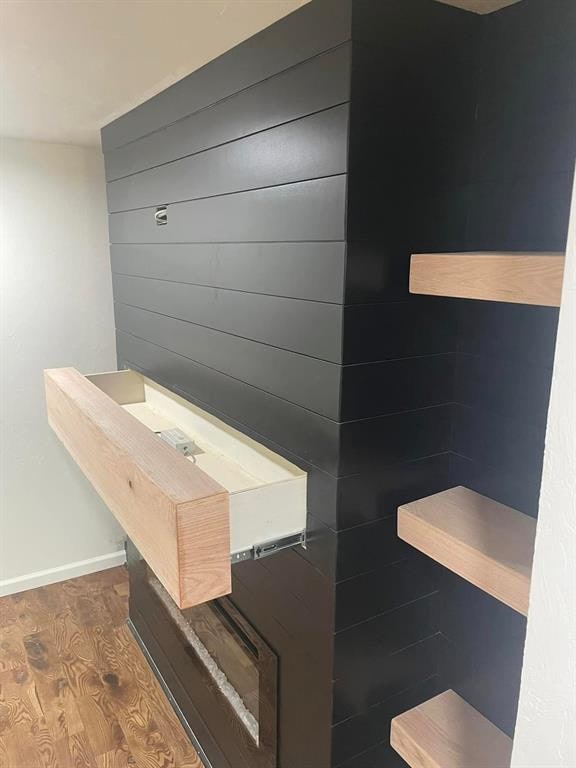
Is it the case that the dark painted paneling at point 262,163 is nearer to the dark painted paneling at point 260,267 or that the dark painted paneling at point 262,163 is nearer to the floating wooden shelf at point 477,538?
the dark painted paneling at point 260,267

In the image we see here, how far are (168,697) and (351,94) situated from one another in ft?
6.92

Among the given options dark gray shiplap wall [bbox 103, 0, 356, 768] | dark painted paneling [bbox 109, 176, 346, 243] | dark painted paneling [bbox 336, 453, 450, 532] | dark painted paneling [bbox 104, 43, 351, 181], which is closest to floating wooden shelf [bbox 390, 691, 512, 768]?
dark gray shiplap wall [bbox 103, 0, 356, 768]

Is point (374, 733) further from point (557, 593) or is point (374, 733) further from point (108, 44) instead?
point (108, 44)

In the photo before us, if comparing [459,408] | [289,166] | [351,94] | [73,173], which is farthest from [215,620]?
[73,173]

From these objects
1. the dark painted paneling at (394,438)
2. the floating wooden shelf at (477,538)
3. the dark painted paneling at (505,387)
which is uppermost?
the dark painted paneling at (505,387)

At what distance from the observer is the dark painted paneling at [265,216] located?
1032 millimetres

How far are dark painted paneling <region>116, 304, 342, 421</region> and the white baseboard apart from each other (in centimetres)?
158

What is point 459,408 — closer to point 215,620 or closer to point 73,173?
point 215,620

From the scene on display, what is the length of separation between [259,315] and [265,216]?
0.68 feet

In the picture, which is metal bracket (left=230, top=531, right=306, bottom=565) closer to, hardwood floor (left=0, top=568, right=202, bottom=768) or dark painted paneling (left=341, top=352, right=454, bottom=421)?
dark painted paneling (left=341, top=352, right=454, bottom=421)

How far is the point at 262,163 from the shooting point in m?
1.20

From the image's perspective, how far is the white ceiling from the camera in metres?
1.06

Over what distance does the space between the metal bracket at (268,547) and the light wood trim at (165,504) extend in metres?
0.09

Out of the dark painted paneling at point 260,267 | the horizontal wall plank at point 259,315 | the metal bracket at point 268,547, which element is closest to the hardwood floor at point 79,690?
the metal bracket at point 268,547
